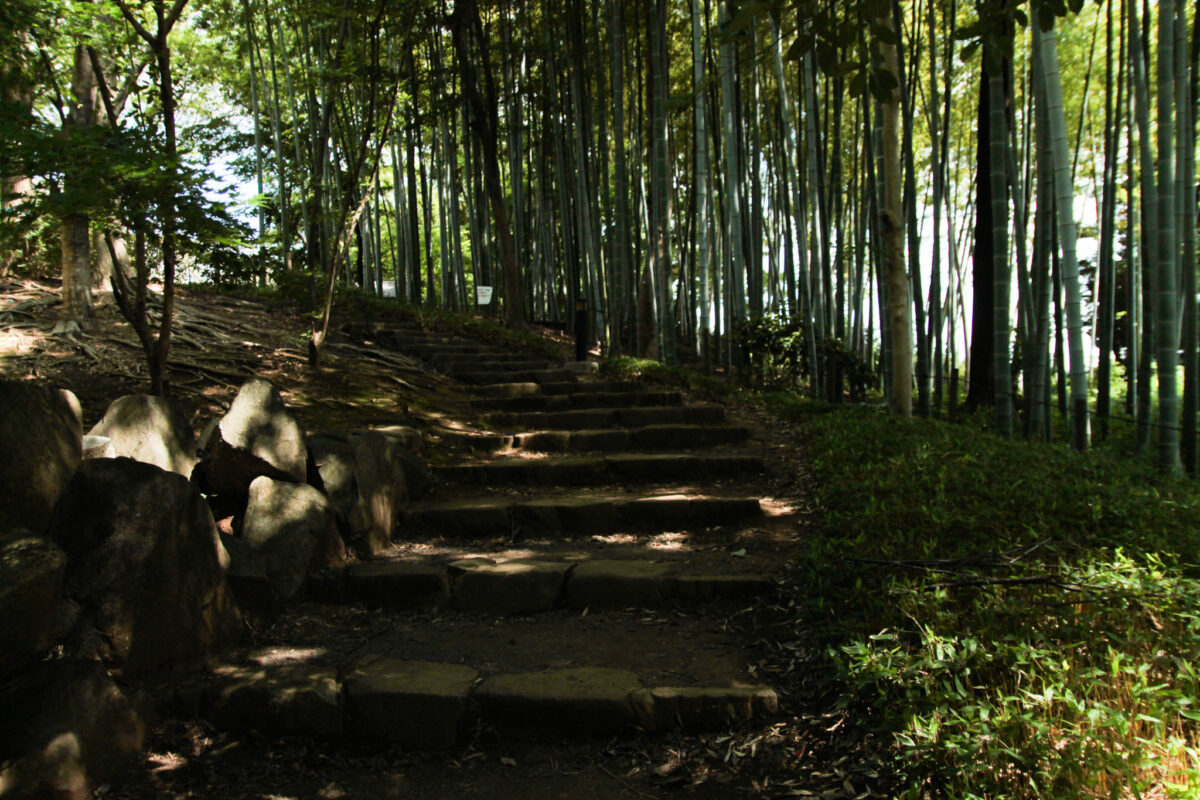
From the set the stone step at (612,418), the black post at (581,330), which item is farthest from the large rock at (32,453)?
the black post at (581,330)

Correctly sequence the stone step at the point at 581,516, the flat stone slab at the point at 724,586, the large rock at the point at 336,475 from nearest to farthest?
the flat stone slab at the point at 724,586, the large rock at the point at 336,475, the stone step at the point at 581,516

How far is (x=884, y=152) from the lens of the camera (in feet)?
15.5

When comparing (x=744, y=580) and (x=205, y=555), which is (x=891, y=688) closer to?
(x=744, y=580)

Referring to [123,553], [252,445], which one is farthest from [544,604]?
[123,553]

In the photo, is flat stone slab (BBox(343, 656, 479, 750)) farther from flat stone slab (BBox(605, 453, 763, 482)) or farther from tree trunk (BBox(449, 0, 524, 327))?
tree trunk (BBox(449, 0, 524, 327))

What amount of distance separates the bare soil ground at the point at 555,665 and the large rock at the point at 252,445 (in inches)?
19.1

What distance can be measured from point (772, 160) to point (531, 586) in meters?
9.72

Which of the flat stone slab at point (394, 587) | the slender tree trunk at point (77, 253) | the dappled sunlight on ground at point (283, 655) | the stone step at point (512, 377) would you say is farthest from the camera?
the stone step at point (512, 377)

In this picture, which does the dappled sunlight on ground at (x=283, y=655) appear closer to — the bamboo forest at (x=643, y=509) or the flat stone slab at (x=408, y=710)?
the bamboo forest at (x=643, y=509)

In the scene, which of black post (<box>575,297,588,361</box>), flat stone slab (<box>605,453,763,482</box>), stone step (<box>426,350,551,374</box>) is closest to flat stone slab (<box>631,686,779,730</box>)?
flat stone slab (<box>605,453,763,482</box>)

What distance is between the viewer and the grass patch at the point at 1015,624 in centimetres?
133

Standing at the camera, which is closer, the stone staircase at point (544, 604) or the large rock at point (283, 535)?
the stone staircase at point (544, 604)

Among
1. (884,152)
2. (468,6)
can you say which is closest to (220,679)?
(884,152)

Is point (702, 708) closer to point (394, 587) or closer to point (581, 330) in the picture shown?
point (394, 587)
